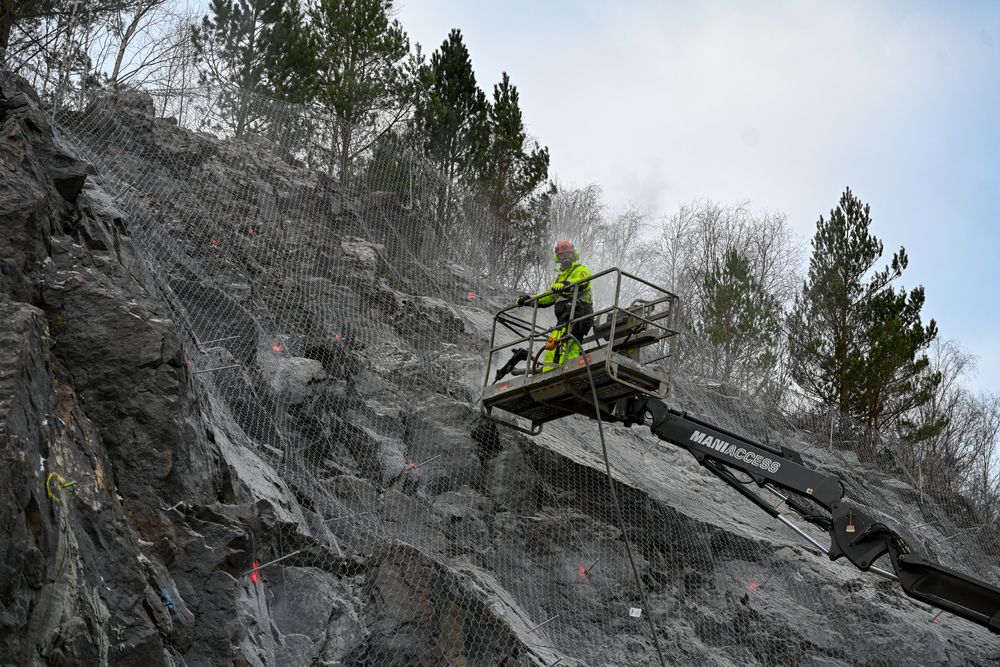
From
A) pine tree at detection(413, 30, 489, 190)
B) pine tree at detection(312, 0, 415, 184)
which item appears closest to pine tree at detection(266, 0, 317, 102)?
pine tree at detection(312, 0, 415, 184)

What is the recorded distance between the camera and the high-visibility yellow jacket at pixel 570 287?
980 cm

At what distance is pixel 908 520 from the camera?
51.8ft

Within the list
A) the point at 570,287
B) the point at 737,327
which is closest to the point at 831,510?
the point at 570,287

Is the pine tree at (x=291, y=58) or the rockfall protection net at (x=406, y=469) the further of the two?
the pine tree at (x=291, y=58)

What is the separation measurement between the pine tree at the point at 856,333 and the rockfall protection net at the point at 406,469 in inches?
213

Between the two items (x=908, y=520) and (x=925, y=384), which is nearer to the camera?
(x=908, y=520)

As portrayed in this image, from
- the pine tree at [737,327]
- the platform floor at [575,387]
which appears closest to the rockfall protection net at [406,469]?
the platform floor at [575,387]

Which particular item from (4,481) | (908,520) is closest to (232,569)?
(4,481)

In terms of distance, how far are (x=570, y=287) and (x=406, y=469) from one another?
2.99 meters

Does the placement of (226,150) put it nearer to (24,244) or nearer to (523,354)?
(523,354)

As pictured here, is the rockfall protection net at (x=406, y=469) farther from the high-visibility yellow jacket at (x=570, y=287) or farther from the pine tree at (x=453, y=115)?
the pine tree at (x=453, y=115)

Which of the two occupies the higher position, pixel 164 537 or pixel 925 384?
pixel 925 384

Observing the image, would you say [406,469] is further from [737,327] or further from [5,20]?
[737,327]

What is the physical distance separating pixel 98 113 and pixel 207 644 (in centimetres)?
867
